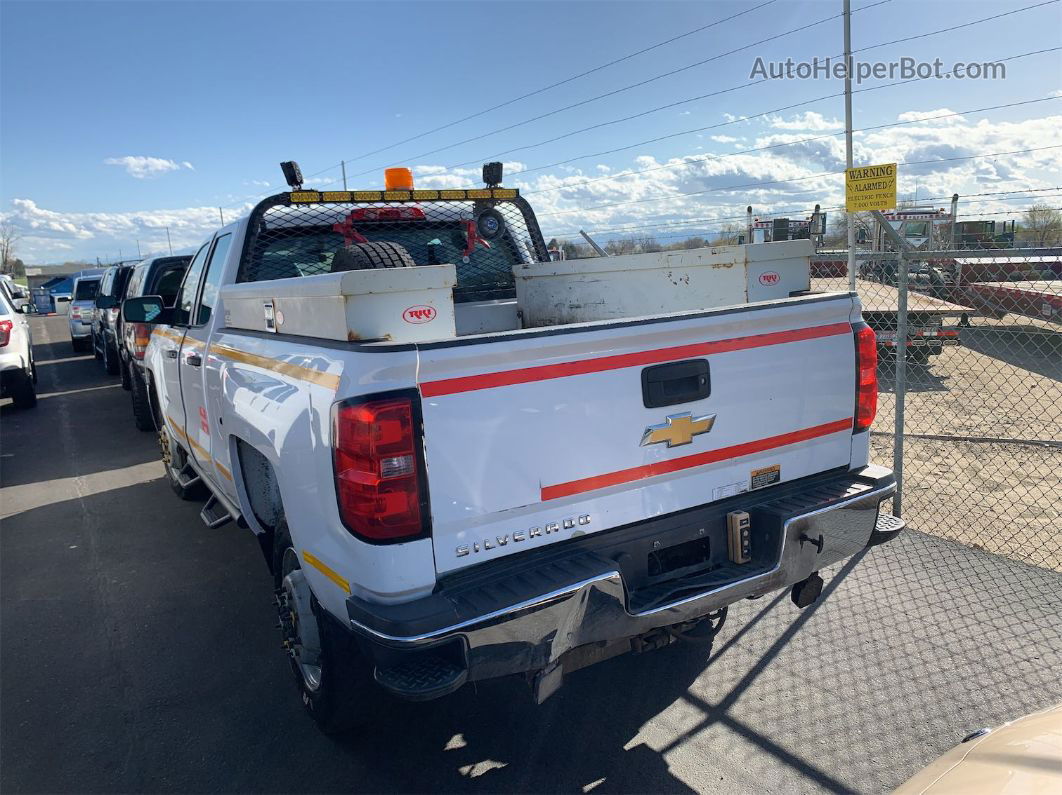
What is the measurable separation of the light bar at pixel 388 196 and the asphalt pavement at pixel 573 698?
2.47 meters

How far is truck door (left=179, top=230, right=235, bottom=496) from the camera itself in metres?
4.23

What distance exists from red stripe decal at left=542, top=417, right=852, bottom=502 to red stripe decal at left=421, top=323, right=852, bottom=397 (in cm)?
39

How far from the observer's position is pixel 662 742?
3121 mm

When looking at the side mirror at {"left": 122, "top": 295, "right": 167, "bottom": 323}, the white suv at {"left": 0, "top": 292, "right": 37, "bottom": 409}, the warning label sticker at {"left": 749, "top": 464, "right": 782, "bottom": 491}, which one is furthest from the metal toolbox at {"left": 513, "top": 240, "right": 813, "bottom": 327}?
the white suv at {"left": 0, "top": 292, "right": 37, "bottom": 409}

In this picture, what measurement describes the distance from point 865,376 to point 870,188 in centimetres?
584

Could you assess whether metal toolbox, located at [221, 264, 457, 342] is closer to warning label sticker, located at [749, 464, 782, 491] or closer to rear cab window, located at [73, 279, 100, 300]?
warning label sticker, located at [749, 464, 782, 491]

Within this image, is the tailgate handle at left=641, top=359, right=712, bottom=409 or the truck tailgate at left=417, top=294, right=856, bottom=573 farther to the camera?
the tailgate handle at left=641, top=359, right=712, bottom=409

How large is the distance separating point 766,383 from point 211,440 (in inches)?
126

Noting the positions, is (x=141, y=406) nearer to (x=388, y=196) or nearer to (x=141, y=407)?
(x=141, y=407)

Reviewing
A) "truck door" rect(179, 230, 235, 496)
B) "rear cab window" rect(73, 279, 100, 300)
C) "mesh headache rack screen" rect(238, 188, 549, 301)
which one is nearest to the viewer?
"truck door" rect(179, 230, 235, 496)

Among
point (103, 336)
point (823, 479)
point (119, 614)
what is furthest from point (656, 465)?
A: point (103, 336)

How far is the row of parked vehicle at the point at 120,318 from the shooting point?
8.59m

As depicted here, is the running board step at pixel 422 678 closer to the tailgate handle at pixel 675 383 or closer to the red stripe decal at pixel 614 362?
the red stripe decal at pixel 614 362

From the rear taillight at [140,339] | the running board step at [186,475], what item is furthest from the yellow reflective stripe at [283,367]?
the rear taillight at [140,339]
